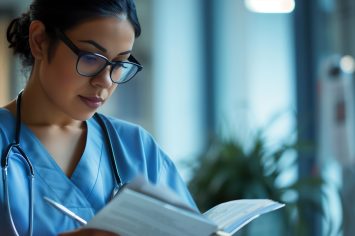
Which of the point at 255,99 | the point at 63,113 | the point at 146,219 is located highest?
the point at 63,113

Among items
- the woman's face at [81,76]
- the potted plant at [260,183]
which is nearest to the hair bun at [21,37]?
the woman's face at [81,76]

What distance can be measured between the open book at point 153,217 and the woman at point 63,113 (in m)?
0.08

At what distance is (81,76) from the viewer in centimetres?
121

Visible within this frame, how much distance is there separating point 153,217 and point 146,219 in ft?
0.05

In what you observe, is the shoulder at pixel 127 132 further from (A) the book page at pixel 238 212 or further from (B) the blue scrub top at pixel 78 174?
(A) the book page at pixel 238 212

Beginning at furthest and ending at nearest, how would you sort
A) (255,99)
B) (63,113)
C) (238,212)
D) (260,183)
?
(255,99) → (260,183) → (63,113) → (238,212)

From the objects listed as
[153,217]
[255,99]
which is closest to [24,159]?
[153,217]

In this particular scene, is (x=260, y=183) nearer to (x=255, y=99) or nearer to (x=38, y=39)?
(x=255, y=99)

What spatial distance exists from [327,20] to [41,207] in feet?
6.73

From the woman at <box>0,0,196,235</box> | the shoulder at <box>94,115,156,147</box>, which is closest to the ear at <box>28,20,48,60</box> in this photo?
the woman at <box>0,0,196,235</box>

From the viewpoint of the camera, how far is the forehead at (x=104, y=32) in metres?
1.20

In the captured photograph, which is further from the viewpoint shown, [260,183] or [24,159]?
[260,183]

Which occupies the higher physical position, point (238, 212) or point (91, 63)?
point (91, 63)

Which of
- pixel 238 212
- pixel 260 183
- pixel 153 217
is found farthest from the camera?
pixel 260 183
